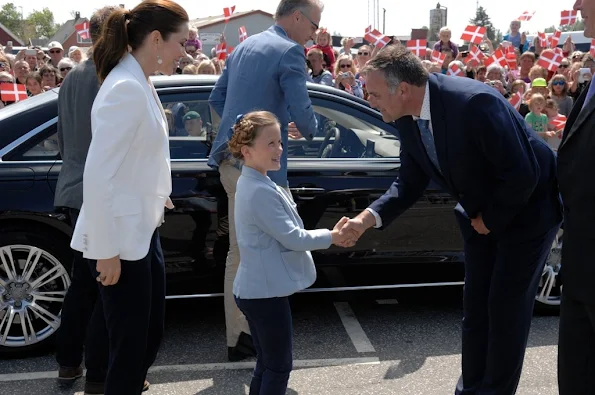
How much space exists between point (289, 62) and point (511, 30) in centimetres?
1343

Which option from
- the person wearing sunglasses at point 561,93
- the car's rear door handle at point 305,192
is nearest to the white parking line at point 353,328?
the car's rear door handle at point 305,192

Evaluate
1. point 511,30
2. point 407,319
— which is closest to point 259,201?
point 407,319

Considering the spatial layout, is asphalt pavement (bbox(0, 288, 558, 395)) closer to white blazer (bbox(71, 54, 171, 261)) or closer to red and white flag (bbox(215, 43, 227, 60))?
white blazer (bbox(71, 54, 171, 261))

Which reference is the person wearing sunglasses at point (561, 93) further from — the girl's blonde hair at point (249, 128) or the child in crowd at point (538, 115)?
the girl's blonde hair at point (249, 128)

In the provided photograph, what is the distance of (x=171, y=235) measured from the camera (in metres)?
4.44

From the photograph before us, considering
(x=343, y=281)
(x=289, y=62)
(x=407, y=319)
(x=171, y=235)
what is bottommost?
(x=407, y=319)

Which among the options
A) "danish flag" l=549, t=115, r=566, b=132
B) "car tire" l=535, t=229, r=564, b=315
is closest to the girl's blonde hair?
"car tire" l=535, t=229, r=564, b=315

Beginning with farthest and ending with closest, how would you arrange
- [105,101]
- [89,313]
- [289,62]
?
1. [289,62]
2. [89,313]
3. [105,101]

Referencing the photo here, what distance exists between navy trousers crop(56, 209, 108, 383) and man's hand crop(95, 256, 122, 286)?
866 mm

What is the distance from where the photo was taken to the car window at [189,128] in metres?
4.57

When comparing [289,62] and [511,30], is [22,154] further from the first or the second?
[511,30]

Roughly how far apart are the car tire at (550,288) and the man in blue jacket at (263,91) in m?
1.96

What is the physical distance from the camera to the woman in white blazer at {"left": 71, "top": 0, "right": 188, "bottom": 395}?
2713mm

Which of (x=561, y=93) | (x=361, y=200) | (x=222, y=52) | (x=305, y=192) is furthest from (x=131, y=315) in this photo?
(x=222, y=52)
